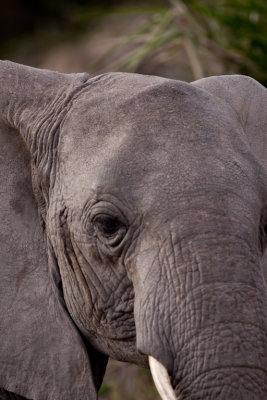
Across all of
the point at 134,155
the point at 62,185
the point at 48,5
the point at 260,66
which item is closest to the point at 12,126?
the point at 62,185

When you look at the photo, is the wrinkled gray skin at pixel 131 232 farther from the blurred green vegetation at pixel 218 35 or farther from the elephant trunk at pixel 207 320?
the blurred green vegetation at pixel 218 35

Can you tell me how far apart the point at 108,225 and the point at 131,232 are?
0.09m

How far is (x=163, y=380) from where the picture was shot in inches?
95.8

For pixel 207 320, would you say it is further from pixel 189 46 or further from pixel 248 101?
pixel 189 46

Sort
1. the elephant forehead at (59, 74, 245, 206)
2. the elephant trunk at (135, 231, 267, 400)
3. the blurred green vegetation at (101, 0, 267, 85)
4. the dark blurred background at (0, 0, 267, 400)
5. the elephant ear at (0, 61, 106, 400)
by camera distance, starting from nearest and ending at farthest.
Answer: the elephant trunk at (135, 231, 267, 400) < the elephant forehead at (59, 74, 245, 206) < the elephant ear at (0, 61, 106, 400) < the dark blurred background at (0, 0, 267, 400) < the blurred green vegetation at (101, 0, 267, 85)

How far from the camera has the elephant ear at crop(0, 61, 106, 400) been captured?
2.88 m

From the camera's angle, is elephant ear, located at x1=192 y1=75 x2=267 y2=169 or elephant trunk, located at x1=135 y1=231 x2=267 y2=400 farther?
elephant ear, located at x1=192 y1=75 x2=267 y2=169

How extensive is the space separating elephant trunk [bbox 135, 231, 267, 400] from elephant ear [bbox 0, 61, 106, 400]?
45 centimetres

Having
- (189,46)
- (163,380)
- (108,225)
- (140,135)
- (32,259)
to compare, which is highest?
(140,135)

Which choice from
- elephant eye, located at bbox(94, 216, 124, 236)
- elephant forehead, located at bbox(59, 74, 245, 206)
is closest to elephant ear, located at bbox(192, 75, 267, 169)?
elephant forehead, located at bbox(59, 74, 245, 206)

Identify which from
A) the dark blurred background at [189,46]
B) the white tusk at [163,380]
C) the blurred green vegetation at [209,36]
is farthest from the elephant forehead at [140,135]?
the blurred green vegetation at [209,36]

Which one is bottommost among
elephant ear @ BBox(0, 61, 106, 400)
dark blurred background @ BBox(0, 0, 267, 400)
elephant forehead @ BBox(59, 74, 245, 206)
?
dark blurred background @ BBox(0, 0, 267, 400)

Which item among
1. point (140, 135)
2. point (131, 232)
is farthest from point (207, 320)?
point (140, 135)

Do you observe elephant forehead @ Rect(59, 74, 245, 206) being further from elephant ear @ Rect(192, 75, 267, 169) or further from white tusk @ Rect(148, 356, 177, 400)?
white tusk @ Rect(148, 356, 177, 400)
